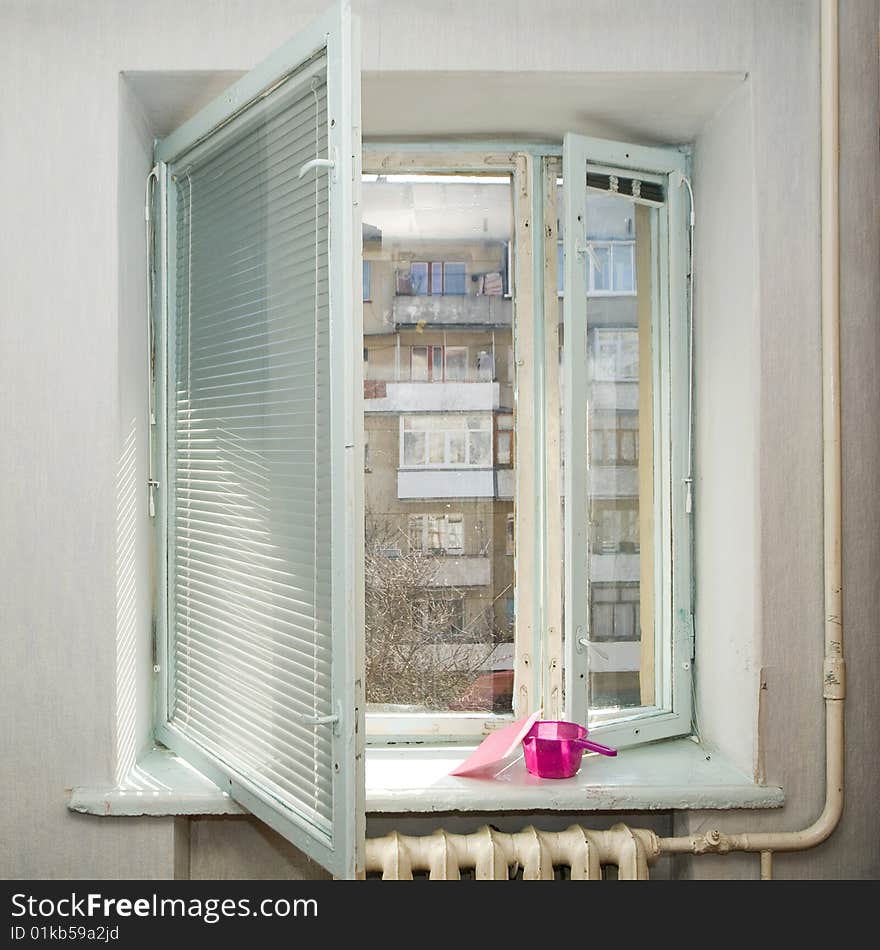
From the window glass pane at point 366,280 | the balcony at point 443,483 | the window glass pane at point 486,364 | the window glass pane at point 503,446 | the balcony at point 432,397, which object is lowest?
the balcony at point 443,483

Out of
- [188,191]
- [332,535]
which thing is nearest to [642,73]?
[188,191]

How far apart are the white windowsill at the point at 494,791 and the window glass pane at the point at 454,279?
1092 mm

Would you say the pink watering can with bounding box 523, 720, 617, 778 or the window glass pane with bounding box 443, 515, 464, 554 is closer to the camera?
the pink watering can with bounding box 523, 720, 617, 778

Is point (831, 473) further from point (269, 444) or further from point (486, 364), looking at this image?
point (269, 444)

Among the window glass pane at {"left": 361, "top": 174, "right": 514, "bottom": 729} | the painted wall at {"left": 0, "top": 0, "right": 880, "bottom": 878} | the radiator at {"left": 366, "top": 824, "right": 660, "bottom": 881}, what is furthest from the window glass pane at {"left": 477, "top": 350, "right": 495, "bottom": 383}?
the radiator at {"left": 366, "top": 824, "right": 660, "bottom": 881}

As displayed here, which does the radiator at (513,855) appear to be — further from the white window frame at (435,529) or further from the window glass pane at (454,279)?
the window glass pane at (454,279)

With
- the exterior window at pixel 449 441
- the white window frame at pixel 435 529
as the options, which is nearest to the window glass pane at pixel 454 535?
the white window frame at pixel 435 529

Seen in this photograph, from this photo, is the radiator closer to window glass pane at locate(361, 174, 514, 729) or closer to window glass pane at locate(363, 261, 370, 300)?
window glass pane at locate(361, 174, 514, 729)

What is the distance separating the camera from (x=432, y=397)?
2.24 meters

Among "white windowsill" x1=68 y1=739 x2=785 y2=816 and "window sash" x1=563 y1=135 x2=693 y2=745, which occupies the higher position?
"window sash" x1=563 y1=135 x2=693 y2=745

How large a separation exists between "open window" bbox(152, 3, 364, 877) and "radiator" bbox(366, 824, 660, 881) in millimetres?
284

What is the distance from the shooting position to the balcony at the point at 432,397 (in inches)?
88.1

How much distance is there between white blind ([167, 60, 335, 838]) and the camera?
1585mm

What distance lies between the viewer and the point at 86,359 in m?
1.83
